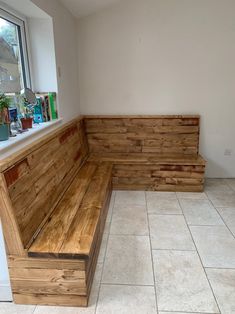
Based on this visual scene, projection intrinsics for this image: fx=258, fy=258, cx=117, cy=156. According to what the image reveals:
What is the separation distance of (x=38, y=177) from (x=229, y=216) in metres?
1.92

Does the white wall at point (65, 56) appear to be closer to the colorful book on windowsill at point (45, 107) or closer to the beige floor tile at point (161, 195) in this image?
the colorful book on windowsill at point (45, 107)

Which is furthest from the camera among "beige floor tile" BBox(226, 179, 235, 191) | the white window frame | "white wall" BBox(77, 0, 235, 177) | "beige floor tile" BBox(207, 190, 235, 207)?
"beige floor tile" BBox(226, 179, 235, 191)

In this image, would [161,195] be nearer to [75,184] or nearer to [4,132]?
[75,184]

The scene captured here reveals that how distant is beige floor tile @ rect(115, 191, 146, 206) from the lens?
2.91 meters

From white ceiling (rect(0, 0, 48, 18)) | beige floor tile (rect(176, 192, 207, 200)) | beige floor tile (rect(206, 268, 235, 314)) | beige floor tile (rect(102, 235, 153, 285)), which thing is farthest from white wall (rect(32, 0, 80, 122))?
beige floor tile (rect(206, 268, 235, 314))

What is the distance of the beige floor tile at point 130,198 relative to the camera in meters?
2.91

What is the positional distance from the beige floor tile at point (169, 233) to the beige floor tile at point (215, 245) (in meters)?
0.08

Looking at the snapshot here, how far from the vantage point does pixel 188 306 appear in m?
1.57

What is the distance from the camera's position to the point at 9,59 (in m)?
2.25

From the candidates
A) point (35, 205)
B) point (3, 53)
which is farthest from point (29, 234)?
point (3, 53)

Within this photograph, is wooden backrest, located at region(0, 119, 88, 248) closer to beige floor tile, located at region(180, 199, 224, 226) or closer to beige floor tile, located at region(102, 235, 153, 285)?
beige floor tile, located at region(102, 235, 153, 285)

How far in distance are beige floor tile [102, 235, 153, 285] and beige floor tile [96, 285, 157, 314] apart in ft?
0.20

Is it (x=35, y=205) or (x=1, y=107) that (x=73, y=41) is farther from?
(x=35, y=205)

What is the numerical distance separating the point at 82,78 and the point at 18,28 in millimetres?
1186
